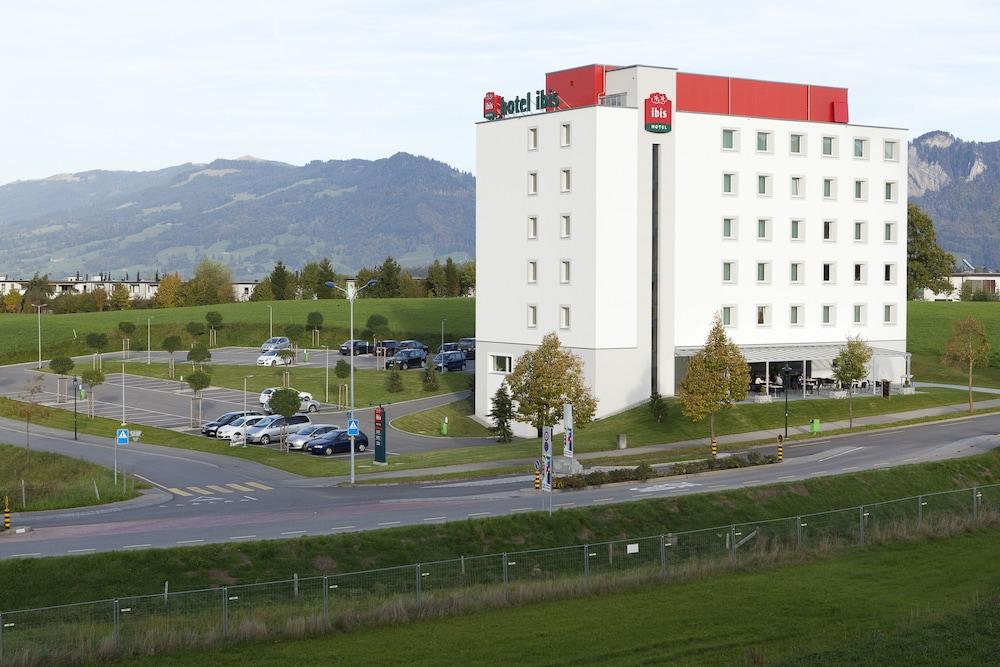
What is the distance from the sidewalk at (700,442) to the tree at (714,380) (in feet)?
10.5

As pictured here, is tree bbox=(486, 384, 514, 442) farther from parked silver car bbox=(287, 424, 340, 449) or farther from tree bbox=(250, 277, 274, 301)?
tree bbox=(250, 277, 274, 301)

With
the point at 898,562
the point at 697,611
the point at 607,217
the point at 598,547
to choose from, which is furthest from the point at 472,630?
the point at 607,217

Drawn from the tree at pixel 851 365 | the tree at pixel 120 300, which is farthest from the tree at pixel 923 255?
the tree at pixel 120 300

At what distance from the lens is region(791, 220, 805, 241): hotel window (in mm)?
86562

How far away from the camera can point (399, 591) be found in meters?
32.9

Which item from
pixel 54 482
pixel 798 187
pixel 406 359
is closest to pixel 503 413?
pixel 54 482

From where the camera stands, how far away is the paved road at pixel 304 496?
4238cm

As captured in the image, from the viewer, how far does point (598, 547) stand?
3950cm

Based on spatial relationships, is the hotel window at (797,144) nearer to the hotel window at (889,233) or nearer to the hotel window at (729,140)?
the hotel window at (729,140)

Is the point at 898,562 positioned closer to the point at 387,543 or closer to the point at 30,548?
the point at 387,543

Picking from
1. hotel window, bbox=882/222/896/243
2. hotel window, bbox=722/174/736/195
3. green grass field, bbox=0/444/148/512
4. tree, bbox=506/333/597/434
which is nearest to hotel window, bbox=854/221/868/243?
hotel window, bbox=882/222/896/243

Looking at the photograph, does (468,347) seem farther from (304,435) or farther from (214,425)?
(304,435)

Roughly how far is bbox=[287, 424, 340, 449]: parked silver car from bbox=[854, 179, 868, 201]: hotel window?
4614 cm

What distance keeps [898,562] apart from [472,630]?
16109 mm
